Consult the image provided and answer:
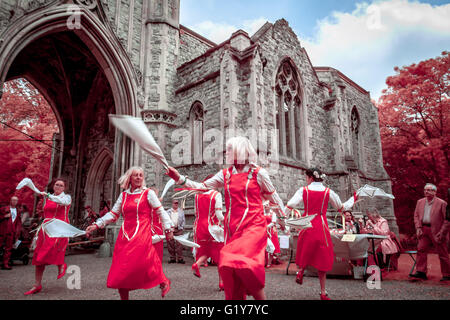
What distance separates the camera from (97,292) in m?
4.36

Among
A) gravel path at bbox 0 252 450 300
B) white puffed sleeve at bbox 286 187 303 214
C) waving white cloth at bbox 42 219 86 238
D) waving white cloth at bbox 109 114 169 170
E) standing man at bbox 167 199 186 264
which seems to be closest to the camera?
waving white cloth at bbox 109 114 169 170

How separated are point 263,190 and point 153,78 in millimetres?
10142

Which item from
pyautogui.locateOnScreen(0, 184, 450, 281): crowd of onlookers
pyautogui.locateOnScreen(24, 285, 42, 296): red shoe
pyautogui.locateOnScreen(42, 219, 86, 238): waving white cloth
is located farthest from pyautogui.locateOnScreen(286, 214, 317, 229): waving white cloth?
pyautogui.locateOnScreen(24, 285, 42, 296): red shoe

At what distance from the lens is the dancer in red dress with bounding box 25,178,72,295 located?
4.30 metres

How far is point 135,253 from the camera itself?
287 cm

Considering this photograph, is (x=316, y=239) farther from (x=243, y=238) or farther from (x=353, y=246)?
(x=353, y=246)

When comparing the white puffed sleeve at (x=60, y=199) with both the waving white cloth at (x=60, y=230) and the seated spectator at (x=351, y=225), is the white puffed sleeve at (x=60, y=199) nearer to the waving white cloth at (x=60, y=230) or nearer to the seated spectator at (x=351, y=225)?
the waving white cloth at (x=60, y=230)

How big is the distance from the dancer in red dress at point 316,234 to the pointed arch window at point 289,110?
735 cm

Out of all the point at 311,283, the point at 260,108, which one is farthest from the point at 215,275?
the point at 260,108

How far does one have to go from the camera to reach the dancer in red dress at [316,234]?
371cm

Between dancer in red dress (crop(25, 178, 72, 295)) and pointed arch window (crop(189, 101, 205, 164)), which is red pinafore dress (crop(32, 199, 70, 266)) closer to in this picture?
dancer in red dress (crop(25, 178, 72, 295))

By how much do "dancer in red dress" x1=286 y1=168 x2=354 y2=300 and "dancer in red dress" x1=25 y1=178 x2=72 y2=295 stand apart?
3702mm

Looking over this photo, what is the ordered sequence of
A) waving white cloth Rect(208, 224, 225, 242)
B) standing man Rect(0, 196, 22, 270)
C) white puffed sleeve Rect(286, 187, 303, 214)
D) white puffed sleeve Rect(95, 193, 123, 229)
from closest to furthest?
white puffed sleeve Rect(95, 193, 123, 229), white puffed sleeve Rect(286, 187, 303, 214), waving white cloth Rect(208, 224, 225, 242), standing man Rect(0, 196, 22, 270)

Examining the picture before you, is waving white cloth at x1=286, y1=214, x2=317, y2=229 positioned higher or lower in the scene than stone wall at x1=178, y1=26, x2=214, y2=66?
lower
